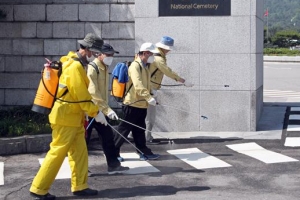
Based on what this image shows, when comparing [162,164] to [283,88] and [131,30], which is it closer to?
[131,30]

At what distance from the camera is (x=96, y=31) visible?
14.1 meters

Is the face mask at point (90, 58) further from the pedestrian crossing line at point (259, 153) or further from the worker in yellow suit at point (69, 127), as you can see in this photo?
the pedestrian crossing line at point (259, 153)

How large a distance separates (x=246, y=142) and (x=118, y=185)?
12.7 feet

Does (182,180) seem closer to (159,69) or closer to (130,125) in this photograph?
(130,125)

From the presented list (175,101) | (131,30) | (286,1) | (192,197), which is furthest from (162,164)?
(286,1)

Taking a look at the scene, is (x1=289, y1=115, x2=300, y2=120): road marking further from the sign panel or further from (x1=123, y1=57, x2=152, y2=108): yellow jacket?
(x1=123, y1=57, x2=152, y2=108): yellow jacket

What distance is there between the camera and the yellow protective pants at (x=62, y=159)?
8.32m

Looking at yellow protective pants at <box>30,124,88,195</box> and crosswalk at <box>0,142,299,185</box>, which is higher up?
yellow protective pants at <box>30,124,88,195</box>

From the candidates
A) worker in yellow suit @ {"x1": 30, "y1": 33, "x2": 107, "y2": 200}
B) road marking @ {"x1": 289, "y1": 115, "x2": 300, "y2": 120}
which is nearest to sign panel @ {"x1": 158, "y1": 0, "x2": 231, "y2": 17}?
road marking @ {"x1": 289, "y1": 115, "x2": 300, "y2": 120}

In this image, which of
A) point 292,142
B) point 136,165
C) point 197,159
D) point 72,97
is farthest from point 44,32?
point 72,97

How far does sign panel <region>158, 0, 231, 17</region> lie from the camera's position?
519 inches

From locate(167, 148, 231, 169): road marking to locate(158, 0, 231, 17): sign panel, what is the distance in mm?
2853

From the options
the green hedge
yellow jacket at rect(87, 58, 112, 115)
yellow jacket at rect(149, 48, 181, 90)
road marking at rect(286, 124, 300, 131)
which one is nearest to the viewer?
yellow jacket at rect(87, 58, 112, 115)

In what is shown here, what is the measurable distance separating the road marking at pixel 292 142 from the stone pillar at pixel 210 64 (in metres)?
0.94
